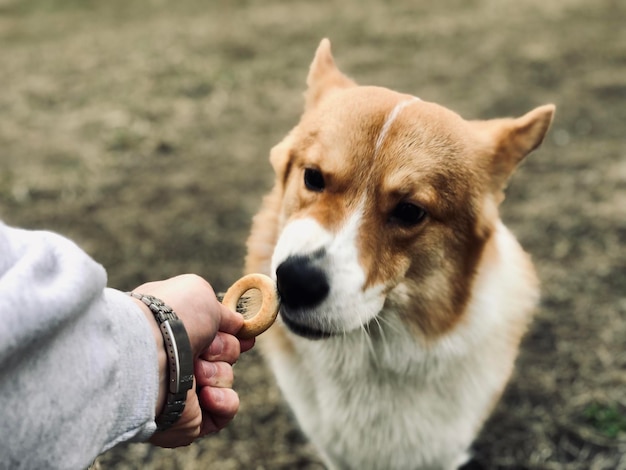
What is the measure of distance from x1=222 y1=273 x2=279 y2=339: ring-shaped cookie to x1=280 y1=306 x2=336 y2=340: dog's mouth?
156 mm

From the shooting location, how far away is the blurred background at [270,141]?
3.10 m

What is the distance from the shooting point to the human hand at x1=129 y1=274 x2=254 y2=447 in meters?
1.44

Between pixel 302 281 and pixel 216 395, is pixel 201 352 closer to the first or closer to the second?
pixel 216 395

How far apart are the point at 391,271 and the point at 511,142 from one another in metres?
0.75

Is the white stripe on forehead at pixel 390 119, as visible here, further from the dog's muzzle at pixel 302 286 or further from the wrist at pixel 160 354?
the wrist at pixel 160 354

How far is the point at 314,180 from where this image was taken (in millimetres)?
2184

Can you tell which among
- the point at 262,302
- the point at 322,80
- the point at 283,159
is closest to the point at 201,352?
the point at 262,302

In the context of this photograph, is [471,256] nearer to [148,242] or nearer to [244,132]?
[148,242]

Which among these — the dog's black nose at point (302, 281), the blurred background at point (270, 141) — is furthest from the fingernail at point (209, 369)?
→ the blurred background at point (270, 141)

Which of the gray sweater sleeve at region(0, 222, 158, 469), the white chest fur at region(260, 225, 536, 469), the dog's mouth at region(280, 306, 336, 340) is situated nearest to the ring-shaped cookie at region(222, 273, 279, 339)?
the dog's mouth at region(280, 306, 336, 340)

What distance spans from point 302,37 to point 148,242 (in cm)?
457

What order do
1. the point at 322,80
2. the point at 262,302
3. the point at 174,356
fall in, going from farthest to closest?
the point at 322,80, the point at 262,302, the point at 174,356

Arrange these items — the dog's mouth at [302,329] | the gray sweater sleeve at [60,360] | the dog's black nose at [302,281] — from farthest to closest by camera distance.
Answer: the dog's mouth at [302,329] → the dog's black nose at [302,281] → the gray sweater sleeve at [60,360]

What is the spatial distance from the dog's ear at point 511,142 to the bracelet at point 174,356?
4.80ft
